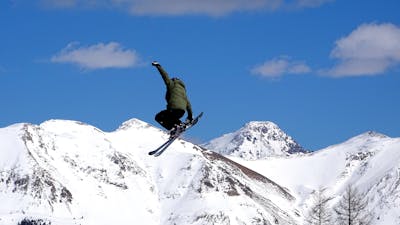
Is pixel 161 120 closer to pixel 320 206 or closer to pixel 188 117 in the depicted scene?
pixel 188 117

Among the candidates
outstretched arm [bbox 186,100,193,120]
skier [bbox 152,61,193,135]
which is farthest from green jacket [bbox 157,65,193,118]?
outstretched arm [bbox 186,100,193,120]

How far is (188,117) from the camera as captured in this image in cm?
4162

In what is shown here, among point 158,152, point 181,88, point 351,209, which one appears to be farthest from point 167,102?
point 351,209

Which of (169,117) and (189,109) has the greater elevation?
(189,109)

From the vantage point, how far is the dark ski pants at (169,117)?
40031 millimetres

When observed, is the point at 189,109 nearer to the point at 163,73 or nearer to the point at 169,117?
the point at 169,117

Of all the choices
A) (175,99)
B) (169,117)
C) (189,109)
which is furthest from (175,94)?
(169,117)

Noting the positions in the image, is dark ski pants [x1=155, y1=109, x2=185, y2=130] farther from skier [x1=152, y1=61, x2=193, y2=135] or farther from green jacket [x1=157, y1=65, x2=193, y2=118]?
green jacket [x1=157, y1=65, x2=193, y2=118]

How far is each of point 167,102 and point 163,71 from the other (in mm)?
1543

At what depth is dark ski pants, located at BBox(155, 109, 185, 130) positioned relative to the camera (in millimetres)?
40031

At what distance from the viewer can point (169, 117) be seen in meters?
40.8

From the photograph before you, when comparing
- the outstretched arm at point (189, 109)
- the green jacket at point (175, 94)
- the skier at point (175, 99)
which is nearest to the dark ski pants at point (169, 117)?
the skier at point (175, 99)

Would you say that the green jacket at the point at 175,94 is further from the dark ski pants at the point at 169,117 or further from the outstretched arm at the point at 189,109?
the outstretched arm at the point at 189,109

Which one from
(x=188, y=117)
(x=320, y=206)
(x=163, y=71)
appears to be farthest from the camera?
(x=320, y=206)
